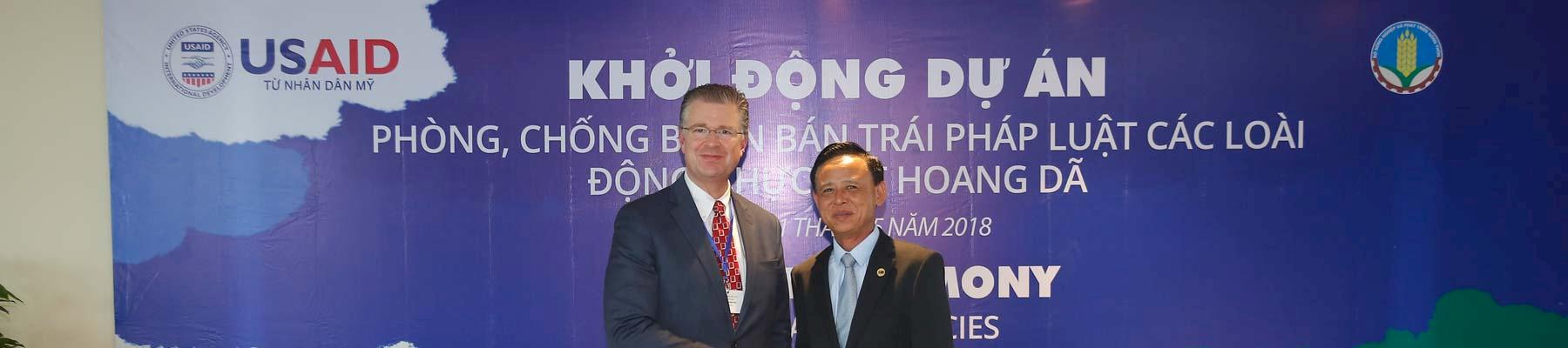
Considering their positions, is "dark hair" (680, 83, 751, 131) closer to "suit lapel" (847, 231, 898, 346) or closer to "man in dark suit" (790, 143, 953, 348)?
"man in dark suit" (790, 143, 953, 348)

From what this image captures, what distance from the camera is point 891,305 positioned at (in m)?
2.39

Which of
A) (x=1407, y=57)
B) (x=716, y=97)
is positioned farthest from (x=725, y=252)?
(x=1407, y=57)

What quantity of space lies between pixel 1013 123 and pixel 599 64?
170 cm

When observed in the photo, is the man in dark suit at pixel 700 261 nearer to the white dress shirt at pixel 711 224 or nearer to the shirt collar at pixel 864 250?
the white dress shirt at pixel 711 224

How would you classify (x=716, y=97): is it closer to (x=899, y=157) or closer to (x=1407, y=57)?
(x=899, y=157)

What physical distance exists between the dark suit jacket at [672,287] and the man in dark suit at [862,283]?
0.45ft

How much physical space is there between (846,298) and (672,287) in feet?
1.47

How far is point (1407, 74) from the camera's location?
3977 mm

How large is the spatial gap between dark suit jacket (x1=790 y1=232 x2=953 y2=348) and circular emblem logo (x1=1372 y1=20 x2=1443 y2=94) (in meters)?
2.63

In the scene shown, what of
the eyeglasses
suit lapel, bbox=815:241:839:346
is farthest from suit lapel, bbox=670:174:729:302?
suit lapel, bbox=815:241:839:346

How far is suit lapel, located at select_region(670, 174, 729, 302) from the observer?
2502mm

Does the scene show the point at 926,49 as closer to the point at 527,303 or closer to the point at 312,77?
the point at 527,303

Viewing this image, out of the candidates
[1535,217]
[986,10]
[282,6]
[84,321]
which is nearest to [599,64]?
[282,6]

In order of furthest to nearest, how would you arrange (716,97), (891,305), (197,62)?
(197,62) < (716,97) < (891,305)
